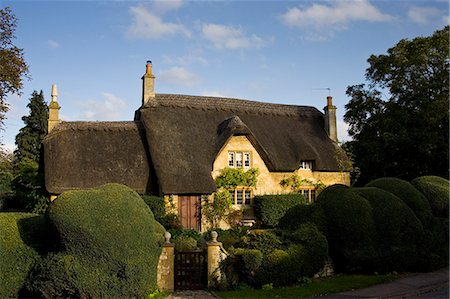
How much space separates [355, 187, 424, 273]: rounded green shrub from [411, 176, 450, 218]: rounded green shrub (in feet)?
10.5

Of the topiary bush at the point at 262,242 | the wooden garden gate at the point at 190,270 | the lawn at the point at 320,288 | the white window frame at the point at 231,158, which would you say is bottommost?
the lawn at the point at 320,288

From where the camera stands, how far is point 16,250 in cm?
1171

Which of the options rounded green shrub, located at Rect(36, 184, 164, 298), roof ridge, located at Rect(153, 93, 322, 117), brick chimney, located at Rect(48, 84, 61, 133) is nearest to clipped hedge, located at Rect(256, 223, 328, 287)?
rounded green shrub, located at Rect(36, 184, 164, 298)

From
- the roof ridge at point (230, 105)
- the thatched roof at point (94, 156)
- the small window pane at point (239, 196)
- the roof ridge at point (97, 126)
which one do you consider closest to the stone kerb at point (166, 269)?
the thatched roof at point (94, 156)

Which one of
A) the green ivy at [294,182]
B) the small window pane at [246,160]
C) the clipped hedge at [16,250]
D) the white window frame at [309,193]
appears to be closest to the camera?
the clipped hedge at [16,250]

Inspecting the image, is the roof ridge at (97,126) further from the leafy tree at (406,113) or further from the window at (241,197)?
the leafy tree at (406,113)

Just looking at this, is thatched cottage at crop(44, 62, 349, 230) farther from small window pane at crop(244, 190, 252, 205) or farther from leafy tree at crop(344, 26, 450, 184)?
leafy tree at crop(344, 26, 450, 184)

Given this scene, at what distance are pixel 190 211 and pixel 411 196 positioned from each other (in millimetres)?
12317

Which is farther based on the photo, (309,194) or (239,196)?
(309,194)

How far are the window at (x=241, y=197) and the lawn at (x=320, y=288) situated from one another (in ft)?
39.7

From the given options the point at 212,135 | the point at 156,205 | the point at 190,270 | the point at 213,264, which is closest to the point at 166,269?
the point at 190,270

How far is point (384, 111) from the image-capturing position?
32.2 meters

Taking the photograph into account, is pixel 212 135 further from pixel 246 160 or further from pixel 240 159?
pixel 246 160

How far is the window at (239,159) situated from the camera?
26578 millimetres
